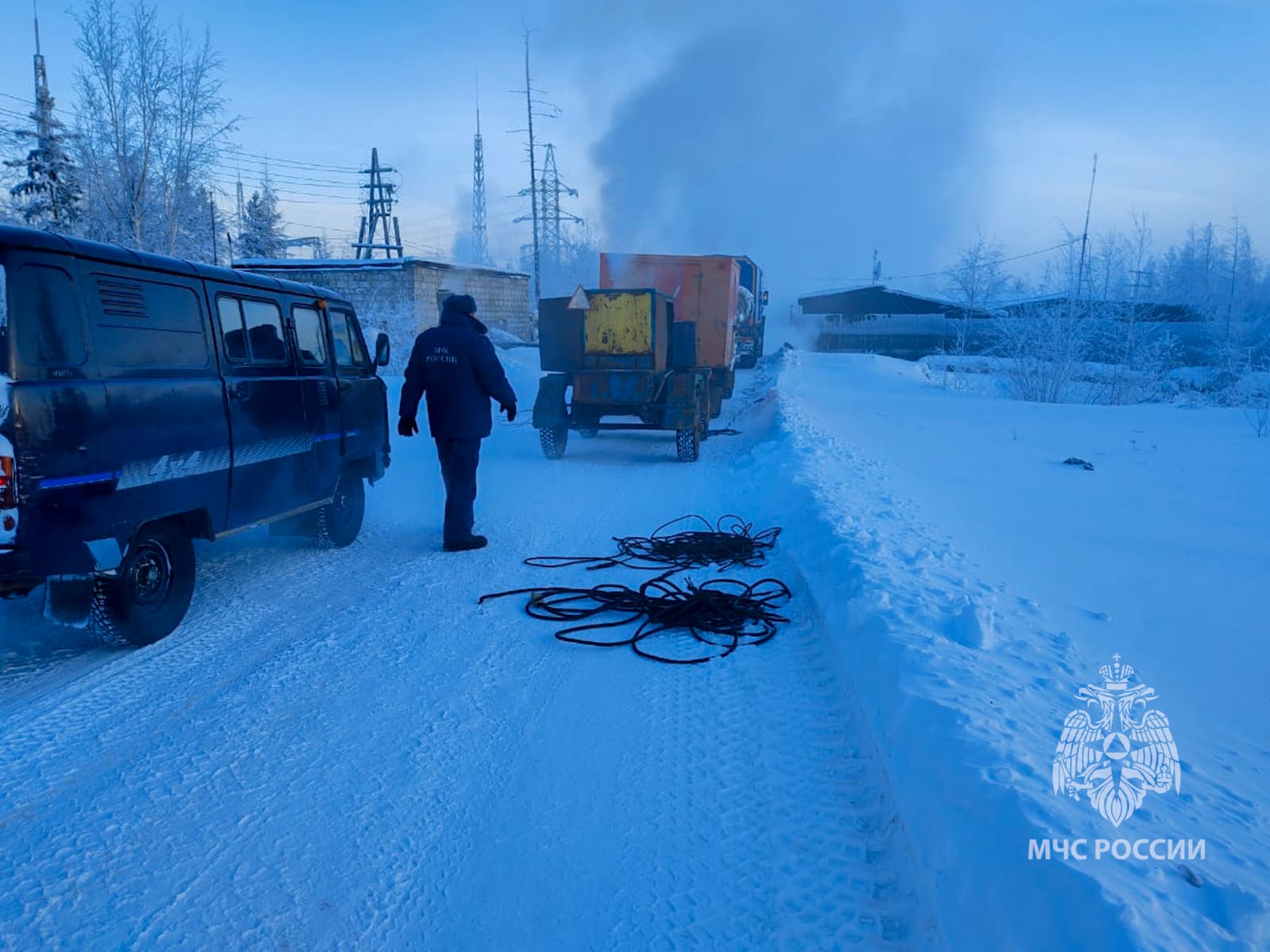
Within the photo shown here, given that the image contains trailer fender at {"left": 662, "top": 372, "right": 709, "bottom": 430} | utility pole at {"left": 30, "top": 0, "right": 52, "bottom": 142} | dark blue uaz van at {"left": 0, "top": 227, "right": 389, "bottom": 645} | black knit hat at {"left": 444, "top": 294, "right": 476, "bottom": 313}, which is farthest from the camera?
utility pole at {"left": 30, "top": 0, "right": 52, "bottom": 142}

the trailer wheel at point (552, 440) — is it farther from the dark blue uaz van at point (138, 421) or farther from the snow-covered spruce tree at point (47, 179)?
the snow-covered spruce tree at point (47, 179)

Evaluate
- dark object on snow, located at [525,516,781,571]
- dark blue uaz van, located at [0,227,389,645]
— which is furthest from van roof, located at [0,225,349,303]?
dark object on snow, located at [525,516,781,571]

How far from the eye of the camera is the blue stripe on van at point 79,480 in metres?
3.62

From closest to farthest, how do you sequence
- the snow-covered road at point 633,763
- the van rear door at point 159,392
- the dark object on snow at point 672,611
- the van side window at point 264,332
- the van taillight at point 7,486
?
the snow-covered road at point 633,763 → the van taillight at point 7,486 → the van rear door at point 159,392 → the dark object on snow at point 672,611 → the van side window at point 264,332

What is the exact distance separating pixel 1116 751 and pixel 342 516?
5634mm

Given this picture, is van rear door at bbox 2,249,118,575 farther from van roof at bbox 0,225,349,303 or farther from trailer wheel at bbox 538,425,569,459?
trailer wheel at bbox 538,425,569,459

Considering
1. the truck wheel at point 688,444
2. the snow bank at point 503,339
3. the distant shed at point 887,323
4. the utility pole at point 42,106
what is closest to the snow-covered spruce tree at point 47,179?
the utility pole at point 42,106

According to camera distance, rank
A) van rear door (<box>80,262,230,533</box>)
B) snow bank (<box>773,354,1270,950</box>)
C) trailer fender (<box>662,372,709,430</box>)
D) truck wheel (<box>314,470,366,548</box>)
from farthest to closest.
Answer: trailer fender (<box>662,372,709,430</box>) < truck wheel (<box>314,470,366,548</box>) < van rear door (<box>80,262,230,533</box>) < snow bank (<box>773,354,1270,950</box>)

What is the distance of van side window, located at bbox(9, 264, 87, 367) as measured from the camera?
3533 millimetres

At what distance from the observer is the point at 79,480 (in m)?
3.75

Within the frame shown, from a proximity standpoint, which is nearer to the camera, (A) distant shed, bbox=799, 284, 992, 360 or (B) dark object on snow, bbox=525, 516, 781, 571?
(B) dark object on snow, bbox=525, 516, 781, 571

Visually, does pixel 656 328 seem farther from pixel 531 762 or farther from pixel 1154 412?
pixel 1154 412

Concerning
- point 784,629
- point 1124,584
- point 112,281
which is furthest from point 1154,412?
point 112,281

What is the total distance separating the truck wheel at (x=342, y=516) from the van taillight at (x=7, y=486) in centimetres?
271
